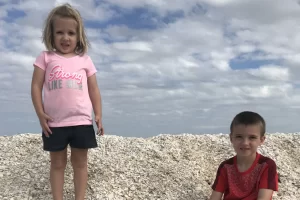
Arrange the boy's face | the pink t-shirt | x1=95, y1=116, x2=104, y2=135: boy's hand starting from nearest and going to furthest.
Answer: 1. the boy's face
2. the pink t-shirt
3. x1=95, y1=116, x2=104, y2=135: boy's hand

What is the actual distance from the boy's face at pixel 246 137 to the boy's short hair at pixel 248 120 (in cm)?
3

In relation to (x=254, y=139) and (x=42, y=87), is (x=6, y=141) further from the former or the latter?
(x=254, y=139)

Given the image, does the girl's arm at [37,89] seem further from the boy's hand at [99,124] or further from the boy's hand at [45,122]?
the boy's hand at [99,124]

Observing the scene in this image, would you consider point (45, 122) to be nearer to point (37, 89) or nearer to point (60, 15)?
point (37, 89)

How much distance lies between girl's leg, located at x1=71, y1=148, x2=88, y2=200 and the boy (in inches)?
55.6

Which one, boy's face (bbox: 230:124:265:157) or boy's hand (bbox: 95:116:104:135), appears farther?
boy's hand (bbox: 95:116:104:135)

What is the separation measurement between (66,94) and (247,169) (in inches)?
80.2

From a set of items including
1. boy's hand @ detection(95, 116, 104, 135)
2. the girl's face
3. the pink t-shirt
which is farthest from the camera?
boy's hand @ detection(95, 116, 104, 135)

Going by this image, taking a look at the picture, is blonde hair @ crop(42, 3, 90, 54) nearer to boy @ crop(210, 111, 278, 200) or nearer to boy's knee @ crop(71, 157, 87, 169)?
boy's knee @ crop(71, 157, 87, 169)

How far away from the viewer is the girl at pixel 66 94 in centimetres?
448

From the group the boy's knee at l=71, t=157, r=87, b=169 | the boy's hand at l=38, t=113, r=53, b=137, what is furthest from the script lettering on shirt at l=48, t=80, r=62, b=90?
the boy's knee at l=71, t=157, r=87, b=169

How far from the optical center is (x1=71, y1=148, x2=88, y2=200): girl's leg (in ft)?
15.2

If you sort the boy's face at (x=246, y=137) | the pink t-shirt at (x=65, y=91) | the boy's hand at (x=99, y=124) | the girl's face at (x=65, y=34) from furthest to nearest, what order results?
the boy's hand at (x=99, y=124)
the girl's face at (x=65, y=34)
the pink t-shirt at (x=65, y=91)
the boy's face at (x=246, y=137)

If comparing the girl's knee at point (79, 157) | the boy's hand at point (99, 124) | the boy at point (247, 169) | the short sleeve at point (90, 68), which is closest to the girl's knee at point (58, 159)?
the girl's knee at point (79, 157)
